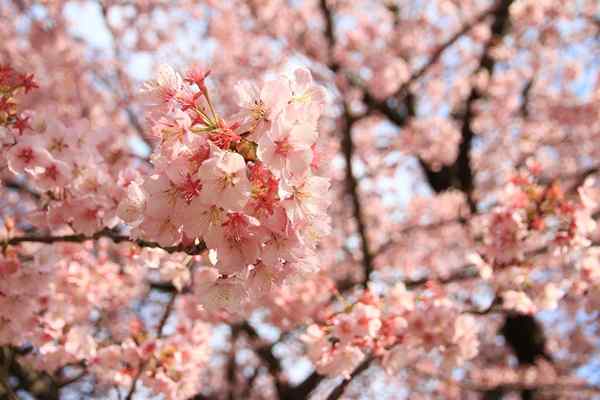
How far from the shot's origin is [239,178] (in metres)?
1.44

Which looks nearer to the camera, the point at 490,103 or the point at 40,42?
the point at 40,42

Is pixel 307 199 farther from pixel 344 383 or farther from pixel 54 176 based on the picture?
pixel 344 383

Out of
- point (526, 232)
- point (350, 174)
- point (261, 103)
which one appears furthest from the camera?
point (350, 174)

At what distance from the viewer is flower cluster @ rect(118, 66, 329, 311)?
1.47 metres

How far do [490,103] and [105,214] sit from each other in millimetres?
8067

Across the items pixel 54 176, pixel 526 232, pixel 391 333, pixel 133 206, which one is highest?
pixel 54 176

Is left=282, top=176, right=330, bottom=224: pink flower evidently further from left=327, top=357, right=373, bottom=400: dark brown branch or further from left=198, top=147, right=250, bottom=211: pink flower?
left=327, top=357, right=373, bottom=400: dark brown branch

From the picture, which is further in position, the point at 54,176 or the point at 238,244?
the point at 54,176

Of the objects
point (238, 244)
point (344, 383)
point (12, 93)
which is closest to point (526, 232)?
point (344, 383)

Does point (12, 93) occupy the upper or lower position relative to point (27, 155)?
upper

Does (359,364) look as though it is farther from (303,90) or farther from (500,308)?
(303,90)

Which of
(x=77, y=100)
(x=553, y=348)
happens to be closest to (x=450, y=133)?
(x=553, y=348)

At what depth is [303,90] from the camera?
1688 mm

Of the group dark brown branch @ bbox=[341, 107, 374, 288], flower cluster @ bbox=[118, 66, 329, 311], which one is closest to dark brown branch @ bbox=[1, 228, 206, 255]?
flower cluster @ bbox=[118, 66, 329, 311]
